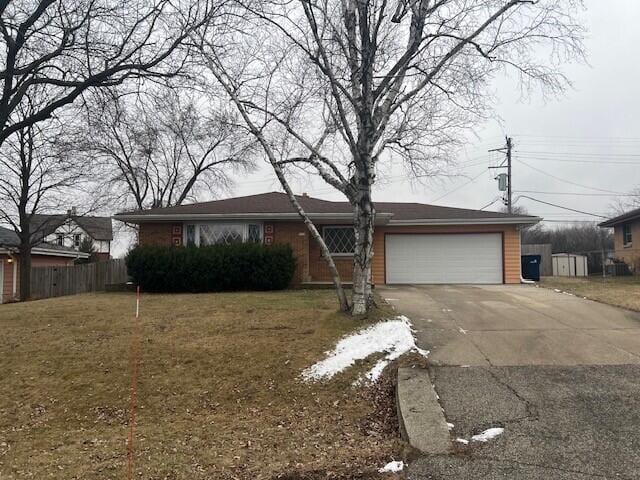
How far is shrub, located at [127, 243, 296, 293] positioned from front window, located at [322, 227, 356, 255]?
237cm

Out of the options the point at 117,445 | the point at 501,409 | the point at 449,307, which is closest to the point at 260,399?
the point at 117,445

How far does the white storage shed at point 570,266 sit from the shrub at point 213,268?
18.1 m

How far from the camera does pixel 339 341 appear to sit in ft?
27.3

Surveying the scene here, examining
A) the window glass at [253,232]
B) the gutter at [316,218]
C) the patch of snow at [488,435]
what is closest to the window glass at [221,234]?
the window glass at [253,232]

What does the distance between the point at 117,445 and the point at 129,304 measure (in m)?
8.58

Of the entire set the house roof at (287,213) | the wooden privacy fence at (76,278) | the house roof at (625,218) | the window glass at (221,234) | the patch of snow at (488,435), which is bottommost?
the patch of snow at (488,435)

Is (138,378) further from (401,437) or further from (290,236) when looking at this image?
(290,236)

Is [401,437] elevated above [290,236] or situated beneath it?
situated beneath

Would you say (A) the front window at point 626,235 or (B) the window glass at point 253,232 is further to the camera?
(A) the front window at point 626,235

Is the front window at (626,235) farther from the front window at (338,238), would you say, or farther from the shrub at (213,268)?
the shrub at (213,268)

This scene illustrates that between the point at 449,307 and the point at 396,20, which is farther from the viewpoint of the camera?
the point at 449,307

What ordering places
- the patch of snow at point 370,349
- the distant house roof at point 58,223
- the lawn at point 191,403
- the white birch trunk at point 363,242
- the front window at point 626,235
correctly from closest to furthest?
the lawn at point 191,403
the patch of snow at point 370,349
the white birch trunk at point 363,242
the distant house roof at point 58,223
the front window at point 626,235

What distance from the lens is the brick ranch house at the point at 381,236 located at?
18484 millimetres

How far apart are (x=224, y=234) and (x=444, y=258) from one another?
8131 millimetres
